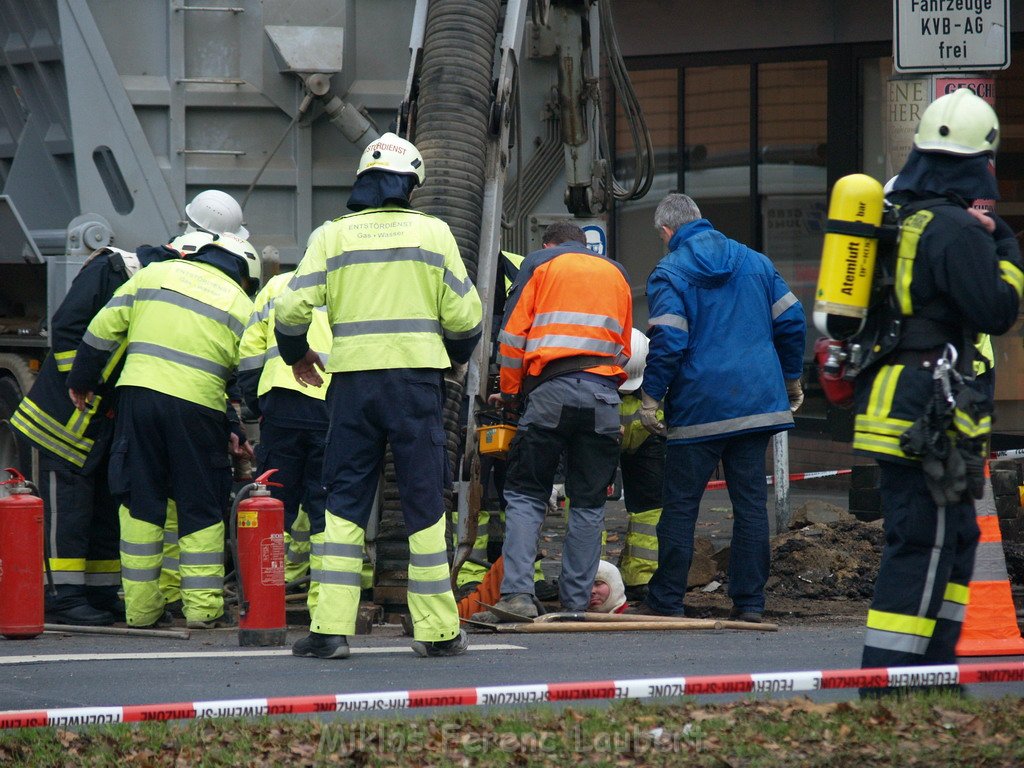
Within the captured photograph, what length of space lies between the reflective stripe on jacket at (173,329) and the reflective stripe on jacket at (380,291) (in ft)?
4.28

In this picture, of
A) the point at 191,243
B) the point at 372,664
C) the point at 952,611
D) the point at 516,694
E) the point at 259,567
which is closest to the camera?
the point at 516,694

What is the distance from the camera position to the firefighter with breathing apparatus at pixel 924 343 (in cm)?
455

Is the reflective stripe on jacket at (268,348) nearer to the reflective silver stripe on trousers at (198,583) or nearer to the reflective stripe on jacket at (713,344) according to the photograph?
the reflective silver stripe on trousers at (198,583)

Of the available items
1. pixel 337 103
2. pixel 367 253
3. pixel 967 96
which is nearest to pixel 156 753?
pixel 367 253

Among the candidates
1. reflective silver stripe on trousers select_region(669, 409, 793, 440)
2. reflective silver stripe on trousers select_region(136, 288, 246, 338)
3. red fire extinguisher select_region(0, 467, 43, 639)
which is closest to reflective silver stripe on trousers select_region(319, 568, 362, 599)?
red fire extinguisher select_region(0, 467, 43, 639)

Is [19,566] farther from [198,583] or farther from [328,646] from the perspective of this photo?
[328,646]

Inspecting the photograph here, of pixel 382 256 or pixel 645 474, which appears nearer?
pixel 382 256

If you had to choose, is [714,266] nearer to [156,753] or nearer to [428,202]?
[428,202]

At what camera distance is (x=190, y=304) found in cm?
717

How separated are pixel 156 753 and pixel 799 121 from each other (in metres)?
10.0

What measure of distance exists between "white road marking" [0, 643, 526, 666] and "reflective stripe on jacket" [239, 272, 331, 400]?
149cm

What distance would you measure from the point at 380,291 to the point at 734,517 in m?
2.18

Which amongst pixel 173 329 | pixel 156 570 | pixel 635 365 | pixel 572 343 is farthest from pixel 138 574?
pixel 635 365

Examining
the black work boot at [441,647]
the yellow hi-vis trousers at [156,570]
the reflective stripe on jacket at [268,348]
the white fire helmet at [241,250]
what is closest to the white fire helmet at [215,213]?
the white fire helmet at [241,250]
